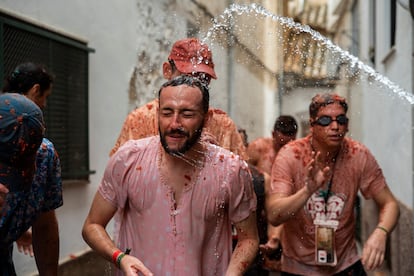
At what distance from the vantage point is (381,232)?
4262 mm

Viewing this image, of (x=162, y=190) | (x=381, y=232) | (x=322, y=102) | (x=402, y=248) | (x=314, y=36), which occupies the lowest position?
(x=402, y=248)

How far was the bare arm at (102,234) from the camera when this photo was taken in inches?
121

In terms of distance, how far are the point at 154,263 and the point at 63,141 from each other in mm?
4367

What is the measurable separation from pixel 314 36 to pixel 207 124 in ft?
8.55

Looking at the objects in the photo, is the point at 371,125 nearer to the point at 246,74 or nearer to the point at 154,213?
the point at 246,74

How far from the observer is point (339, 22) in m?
21.0

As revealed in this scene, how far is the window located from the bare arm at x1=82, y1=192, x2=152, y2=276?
2960 mm

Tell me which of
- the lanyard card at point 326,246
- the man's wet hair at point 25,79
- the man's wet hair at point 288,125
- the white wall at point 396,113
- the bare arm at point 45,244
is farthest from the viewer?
the white wall at point 396,113

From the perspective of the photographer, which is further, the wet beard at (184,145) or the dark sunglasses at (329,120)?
the dark sunglasses at (329,120)

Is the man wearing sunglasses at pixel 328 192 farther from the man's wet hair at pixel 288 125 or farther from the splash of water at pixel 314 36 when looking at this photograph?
the man's wet hair at pixel 288 125

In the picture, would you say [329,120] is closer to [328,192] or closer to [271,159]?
[328,192]

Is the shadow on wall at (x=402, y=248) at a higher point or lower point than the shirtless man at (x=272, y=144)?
lower

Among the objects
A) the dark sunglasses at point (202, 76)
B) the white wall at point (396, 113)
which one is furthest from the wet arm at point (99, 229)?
the white wall at point (396, 113)

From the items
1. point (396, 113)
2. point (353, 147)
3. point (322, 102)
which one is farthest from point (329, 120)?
point (396, 113)
